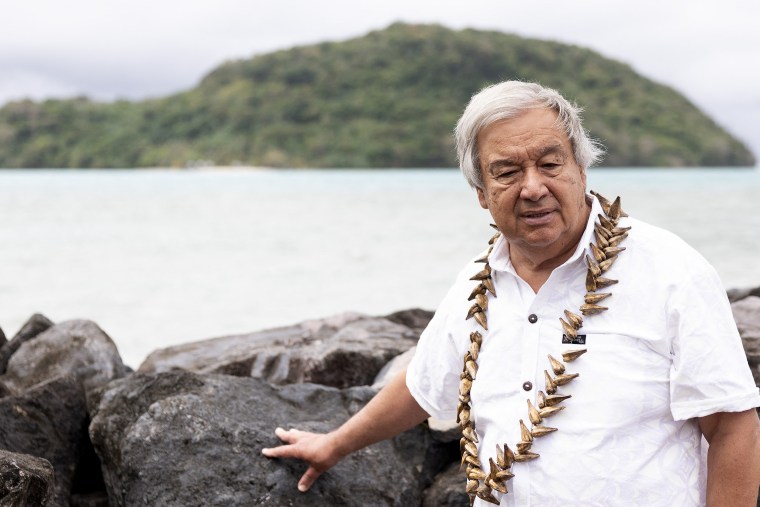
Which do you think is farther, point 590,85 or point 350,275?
point 590,85

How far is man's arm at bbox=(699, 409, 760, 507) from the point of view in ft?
6.70

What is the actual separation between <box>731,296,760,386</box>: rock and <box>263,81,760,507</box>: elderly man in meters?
2.05

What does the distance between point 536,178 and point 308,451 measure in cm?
134

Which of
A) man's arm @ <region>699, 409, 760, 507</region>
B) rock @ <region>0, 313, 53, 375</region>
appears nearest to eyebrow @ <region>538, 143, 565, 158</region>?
man's arm @ <region>699, 409, 760, 507</region>

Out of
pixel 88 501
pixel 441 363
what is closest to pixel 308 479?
pixel 441 363

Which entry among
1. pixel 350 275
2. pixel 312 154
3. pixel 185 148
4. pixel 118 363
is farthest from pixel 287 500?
pixel 185 148

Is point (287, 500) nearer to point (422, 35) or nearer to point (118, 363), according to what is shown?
point (118, 363)

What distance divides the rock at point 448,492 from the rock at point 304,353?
4.34ft

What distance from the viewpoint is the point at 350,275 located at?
16984mm

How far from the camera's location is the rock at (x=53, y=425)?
3.54 metres

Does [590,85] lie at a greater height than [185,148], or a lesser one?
greater

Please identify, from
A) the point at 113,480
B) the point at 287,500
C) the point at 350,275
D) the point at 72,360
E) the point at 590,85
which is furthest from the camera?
the point at 590,85

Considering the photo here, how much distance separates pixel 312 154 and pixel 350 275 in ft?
156

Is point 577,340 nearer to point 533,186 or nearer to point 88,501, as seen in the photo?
point 533,186
